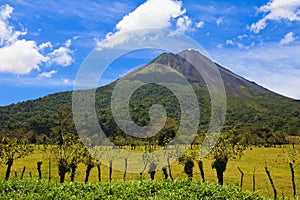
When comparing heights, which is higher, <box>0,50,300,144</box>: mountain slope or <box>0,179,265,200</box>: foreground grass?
<box>0,50,300,144</box>: mountain slope

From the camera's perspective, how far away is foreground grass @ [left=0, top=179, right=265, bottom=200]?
14577mm

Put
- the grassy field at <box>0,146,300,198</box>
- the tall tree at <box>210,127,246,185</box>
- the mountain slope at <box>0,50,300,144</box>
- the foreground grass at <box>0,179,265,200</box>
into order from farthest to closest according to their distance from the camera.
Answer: the mountain slope at <box>0,50,300,144</box>, the grassy field at <box>0,146,300,198</box>, the tall tree at <box>210,127,246,185</box>, the foreground grass at <box>0,179,265,200</box>

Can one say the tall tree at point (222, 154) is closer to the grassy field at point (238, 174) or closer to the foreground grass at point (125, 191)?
the grassy field at point (238, 174)

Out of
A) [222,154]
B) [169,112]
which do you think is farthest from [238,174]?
[169,112]

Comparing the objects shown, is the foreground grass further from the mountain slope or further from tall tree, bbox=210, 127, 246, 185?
the mountain slope

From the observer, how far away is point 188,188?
51.8 feet

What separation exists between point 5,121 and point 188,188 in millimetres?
116350

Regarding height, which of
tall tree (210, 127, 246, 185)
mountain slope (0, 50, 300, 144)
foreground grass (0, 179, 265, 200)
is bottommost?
foreground grass (0, 179, 265, 200)

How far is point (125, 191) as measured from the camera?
15.1 m

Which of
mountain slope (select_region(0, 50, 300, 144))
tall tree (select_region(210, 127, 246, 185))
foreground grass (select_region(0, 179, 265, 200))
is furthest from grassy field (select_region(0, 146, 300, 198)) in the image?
mountain slope (select_region(0, 50, 300, 144))

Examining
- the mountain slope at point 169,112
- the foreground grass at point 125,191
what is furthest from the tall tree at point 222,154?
the mountain slope at point 169,112

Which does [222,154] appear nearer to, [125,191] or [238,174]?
[125,191]

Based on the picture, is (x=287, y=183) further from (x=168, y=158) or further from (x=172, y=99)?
(x=172, y=99)

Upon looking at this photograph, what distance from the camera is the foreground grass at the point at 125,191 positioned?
1458 centimetres
